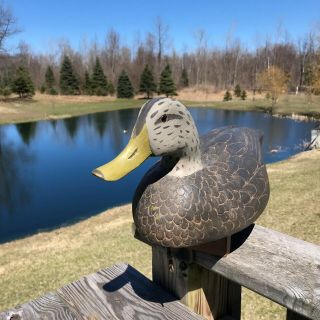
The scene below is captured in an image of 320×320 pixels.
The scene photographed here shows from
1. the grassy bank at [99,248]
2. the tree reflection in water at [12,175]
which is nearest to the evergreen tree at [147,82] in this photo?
the tree reflection in water at [12,175]

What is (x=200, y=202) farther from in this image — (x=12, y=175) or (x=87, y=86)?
(x=87, y=86)

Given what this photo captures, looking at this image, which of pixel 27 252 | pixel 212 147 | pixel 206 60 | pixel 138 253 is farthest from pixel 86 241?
pixel 206 60

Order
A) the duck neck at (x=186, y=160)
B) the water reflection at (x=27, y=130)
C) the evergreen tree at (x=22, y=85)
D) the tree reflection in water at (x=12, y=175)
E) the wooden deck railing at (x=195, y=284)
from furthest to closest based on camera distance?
1. the evergreen tree at (x=22, y=85)
2. the water reflection at (x=27, y=130)
3. the tree reflection in water at (x=12, y=175)
4. the duck neck at (x=186, y=160)
5. the wooden deck railing at (x=195, y=284)

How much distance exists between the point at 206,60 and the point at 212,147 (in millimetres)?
56365

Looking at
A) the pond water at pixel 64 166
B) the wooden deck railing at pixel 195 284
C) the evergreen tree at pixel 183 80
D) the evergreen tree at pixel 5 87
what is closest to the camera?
the wooden deck railing at pixel 195 284

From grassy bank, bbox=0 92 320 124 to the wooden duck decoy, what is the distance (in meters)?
25.1

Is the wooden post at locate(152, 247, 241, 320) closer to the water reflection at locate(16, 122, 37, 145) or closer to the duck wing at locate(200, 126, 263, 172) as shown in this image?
the duck wing at locate(200, 126, 263, 172)

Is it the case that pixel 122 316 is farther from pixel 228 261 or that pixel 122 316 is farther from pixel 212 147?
pixel 212 147

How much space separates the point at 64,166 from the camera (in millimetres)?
12609

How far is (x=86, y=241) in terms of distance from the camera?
5855 millimetres

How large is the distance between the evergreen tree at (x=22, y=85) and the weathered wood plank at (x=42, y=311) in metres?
39.0

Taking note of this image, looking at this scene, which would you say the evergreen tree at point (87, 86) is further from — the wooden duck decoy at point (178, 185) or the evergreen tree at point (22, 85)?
the wooden duck decoy at point (178, 185)

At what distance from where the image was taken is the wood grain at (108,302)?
125cm

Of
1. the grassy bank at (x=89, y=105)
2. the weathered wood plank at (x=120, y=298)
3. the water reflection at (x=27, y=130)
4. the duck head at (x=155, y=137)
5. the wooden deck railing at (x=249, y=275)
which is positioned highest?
the duck head at (x=155, y=137)
